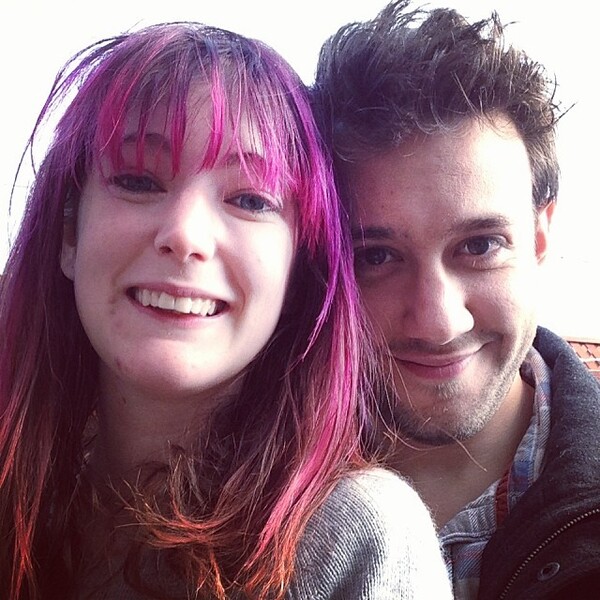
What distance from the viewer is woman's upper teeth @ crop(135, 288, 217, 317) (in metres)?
0.69

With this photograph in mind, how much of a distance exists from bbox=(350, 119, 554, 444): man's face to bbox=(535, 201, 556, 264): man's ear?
8 cm

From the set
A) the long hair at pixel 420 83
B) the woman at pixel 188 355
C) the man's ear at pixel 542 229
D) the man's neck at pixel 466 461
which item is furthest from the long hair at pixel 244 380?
the man's ear at pixel 542 229

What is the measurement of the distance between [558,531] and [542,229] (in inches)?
20.8

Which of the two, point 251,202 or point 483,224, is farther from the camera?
point 483,224

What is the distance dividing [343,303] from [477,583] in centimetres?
43

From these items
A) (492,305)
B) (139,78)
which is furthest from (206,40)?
(492,305)

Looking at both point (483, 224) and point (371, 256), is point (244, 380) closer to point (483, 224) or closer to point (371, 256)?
point (371, 256)

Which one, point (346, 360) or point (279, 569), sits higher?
point (346, 360)

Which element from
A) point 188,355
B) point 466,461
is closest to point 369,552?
point 188,355

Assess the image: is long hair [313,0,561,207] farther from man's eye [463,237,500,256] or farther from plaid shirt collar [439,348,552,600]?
plaid shirt collar [439,348,552,600]

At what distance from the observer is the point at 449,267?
95cm

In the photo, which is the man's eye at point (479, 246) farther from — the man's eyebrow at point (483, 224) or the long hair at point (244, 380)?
the long hair at point (244, 380)

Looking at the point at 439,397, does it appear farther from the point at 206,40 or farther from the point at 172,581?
the point at 206,40

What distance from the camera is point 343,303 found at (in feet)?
2.74
